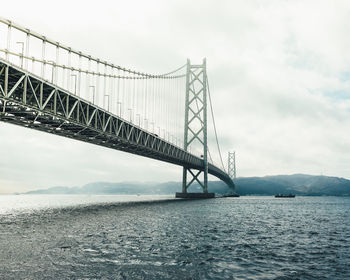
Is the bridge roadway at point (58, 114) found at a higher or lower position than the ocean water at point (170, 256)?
higher

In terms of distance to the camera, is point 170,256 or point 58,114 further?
point 58,114

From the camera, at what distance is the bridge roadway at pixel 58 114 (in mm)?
28703

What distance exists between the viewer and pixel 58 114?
33906mm

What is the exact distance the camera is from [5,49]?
26984 mm

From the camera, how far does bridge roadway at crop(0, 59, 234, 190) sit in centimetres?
2870

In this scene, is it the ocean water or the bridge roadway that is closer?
the ocean water

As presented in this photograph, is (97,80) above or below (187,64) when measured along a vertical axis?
below

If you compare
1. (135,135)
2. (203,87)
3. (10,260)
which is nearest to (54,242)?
(10,260)

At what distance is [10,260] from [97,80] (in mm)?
39087

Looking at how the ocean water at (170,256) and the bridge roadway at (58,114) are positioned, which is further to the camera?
the bridge roadway at (58,114)

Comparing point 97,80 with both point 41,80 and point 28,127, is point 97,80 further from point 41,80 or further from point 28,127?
point 41,80

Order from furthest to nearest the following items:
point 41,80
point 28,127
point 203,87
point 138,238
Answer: point 203,87 < point 28,127 < point 41,80 < point 138,238

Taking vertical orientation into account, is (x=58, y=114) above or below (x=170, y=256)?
above

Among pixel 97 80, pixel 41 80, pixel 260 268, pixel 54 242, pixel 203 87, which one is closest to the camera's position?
pixel 260 268
